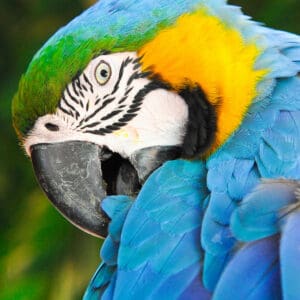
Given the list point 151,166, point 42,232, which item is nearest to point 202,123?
point 151,166

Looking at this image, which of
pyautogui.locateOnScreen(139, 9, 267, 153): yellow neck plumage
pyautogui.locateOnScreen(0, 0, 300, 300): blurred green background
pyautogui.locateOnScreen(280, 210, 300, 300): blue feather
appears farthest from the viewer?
pyautogui.locateOnScreen(0, 0, 300, 300): blurred green background

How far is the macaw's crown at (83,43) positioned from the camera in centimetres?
133

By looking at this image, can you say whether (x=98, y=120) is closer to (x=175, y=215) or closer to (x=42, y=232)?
(x=175, y=215)

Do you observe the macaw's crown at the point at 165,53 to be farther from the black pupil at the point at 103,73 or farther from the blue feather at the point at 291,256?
the blue feather at the point at 291,256

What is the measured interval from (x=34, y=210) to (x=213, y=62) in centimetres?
108

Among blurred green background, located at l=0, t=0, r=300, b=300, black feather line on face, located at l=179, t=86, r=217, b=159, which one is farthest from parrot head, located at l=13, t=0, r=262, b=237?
blurred green background, located at l=0, t=0, r=300, b=300

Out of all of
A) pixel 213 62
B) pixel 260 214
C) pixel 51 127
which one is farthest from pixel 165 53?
pixel 260 214

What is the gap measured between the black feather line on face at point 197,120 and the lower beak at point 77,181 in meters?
0.16

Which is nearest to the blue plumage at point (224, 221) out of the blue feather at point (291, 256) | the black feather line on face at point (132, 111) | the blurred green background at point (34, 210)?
the blue feather at point (291, 256)

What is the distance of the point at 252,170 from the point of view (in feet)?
3.98

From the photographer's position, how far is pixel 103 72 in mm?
1360

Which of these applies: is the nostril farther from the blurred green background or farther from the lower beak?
the blurred green background

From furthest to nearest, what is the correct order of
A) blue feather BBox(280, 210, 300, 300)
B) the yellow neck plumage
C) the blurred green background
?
the blurred green background
the yellow neck plumage
blue feather BBox(280, 210, 300, 300)

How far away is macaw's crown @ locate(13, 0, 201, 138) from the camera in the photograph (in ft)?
4.38
